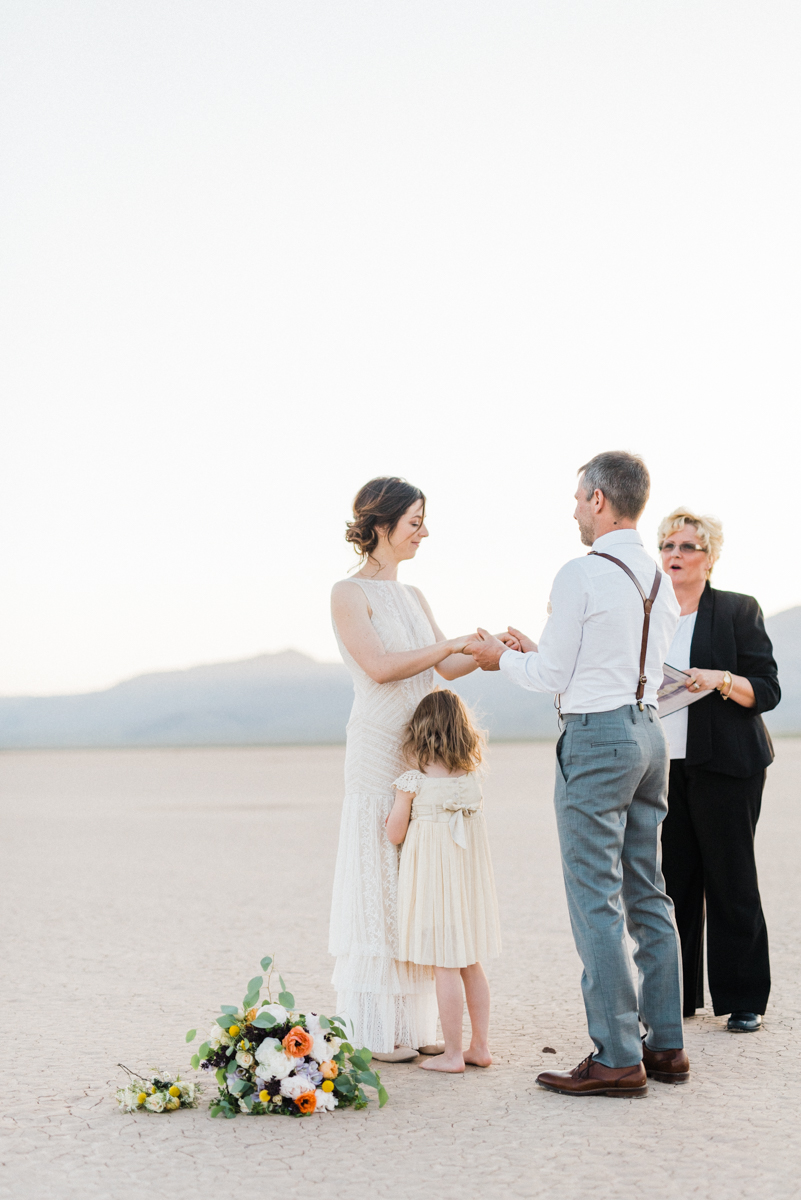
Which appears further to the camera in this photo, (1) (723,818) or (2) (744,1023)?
(1) (723,818)

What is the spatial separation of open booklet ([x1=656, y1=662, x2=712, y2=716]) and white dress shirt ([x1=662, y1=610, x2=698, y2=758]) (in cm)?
6

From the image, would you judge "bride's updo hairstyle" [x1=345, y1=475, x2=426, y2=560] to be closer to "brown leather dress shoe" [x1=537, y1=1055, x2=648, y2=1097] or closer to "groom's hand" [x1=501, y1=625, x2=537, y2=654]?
"groom's hand" [x1=501, y1=625, x2=537, y2=654]

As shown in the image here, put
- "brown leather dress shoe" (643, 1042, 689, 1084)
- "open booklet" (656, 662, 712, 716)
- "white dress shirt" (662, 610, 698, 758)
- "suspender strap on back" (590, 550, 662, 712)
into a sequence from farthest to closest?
"white dress shirt" (662, 610, 698, 758) < "open booklet" (656, 662, 712, 716) < "brown leather dress shoe" (643, 1042, 689, 1084) < "suspender strap on back" (590, 550, 662, 712)

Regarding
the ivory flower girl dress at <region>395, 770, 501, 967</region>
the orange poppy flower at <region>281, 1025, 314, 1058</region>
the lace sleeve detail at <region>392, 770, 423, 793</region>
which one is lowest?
the orange poppy flower at <region>281, 1025, 314, 1058</region>

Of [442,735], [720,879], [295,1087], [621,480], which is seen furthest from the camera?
[720,879]

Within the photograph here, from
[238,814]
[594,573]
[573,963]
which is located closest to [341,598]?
[594,573]

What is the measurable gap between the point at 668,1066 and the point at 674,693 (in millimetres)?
1678

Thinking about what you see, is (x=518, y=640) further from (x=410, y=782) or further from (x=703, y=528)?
(x=703, y=528)

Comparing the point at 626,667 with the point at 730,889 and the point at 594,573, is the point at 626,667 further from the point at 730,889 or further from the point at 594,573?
the point at 730,889

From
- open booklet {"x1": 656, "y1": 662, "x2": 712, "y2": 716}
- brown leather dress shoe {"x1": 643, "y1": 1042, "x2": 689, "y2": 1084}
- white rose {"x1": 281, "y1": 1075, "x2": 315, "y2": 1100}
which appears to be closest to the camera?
white rose {"x1": 281, "y1": 1075, "x2": 315, "y2": 1100}

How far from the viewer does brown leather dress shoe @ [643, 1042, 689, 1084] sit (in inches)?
176

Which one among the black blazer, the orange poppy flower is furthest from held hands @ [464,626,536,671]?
the orange poppy flower

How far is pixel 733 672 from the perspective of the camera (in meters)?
5.60

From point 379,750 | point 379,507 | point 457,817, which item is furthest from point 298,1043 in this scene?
point 379,507
